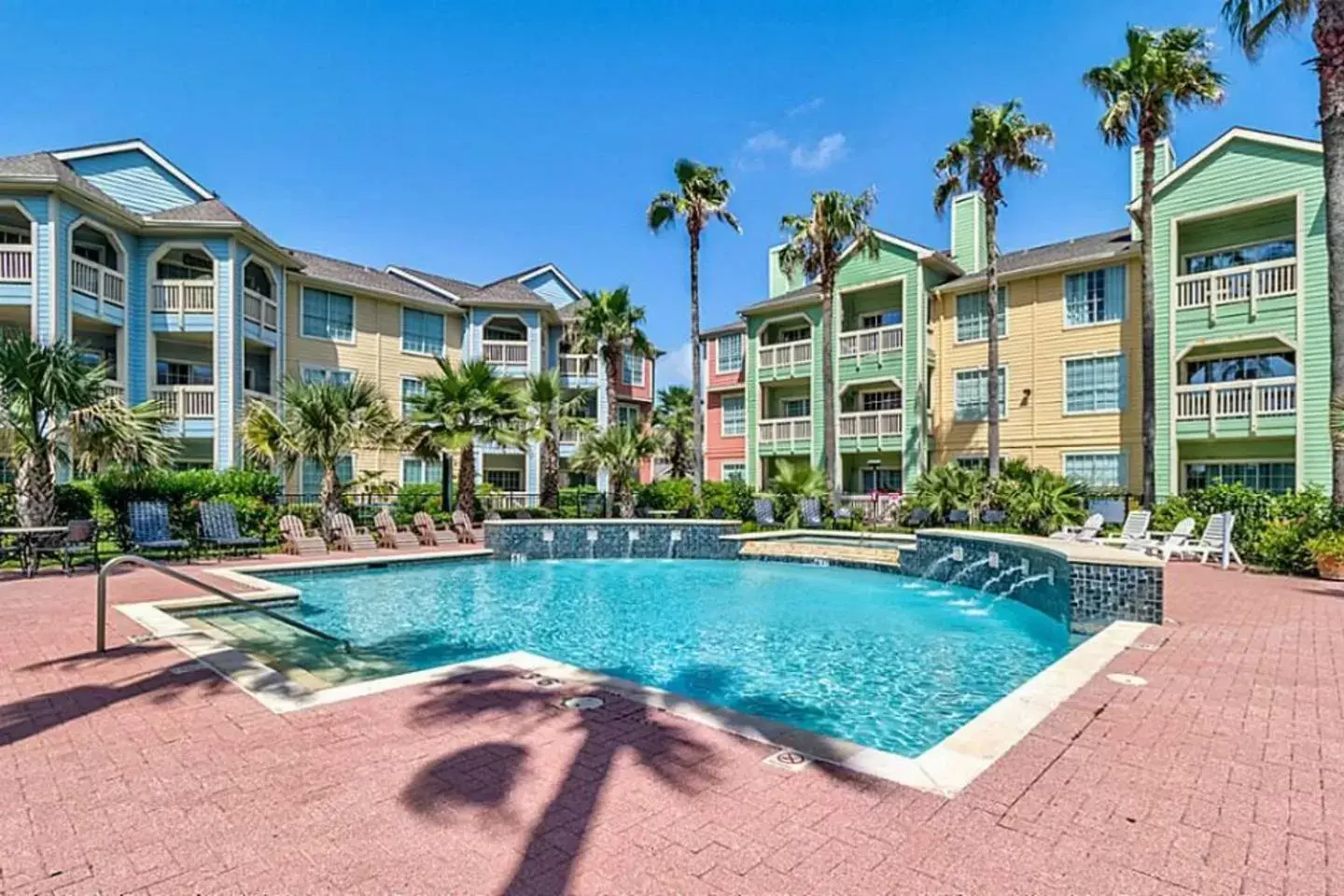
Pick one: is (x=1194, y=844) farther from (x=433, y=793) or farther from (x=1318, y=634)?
(x=1318, y=634)

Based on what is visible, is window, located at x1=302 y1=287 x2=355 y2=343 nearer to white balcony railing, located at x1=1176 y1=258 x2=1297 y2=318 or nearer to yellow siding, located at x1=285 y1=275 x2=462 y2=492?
yellow siding, located at x1=285 y1=275 x2=462 y2=492

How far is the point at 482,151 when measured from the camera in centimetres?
1912

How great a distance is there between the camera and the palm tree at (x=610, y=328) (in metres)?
28.4

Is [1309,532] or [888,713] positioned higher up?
[1309,532]

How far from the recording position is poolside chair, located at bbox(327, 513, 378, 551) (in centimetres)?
1711

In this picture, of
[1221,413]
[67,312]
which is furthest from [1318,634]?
[67,312]

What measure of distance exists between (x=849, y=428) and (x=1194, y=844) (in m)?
24.2

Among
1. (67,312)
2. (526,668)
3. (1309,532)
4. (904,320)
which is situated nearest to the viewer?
(526,668)

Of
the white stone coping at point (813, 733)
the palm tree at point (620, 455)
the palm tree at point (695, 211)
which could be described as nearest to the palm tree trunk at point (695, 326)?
the palm tree at point (695, 211)

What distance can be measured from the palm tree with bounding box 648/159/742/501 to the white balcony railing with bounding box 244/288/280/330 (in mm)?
13309

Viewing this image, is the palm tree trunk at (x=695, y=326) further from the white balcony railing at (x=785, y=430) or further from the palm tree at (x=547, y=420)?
the white balcony railing at (x=785, y=430)

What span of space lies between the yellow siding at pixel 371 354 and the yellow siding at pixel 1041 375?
20.0 m

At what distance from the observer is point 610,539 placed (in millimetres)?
18719

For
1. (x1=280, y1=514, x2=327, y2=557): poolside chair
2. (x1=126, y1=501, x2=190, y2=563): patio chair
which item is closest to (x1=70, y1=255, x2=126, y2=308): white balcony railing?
(x1=126, y1=501, x2=190, y2=563): patio chair
